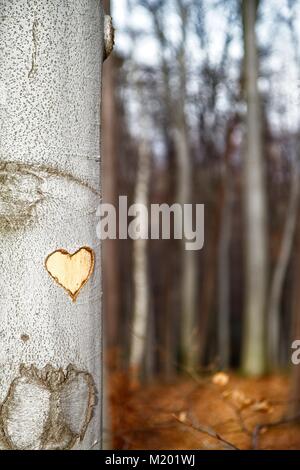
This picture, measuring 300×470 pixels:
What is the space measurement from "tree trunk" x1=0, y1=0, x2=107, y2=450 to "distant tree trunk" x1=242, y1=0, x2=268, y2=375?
27.3 feet

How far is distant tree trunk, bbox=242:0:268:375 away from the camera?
344 inches

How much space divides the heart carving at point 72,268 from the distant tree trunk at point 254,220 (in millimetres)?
8306

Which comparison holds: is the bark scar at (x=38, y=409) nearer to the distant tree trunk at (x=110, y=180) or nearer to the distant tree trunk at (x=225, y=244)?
the distant tree trunk at (x=110, y=180)

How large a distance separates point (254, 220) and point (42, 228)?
8.47 m

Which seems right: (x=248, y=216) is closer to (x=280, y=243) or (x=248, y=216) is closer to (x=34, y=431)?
(x=280, y=243)

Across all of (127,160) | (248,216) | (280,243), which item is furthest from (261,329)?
(127,160)

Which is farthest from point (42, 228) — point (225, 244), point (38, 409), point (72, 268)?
point (225, 244)

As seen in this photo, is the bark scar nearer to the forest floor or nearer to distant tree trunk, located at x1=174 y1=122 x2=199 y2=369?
the forest floor

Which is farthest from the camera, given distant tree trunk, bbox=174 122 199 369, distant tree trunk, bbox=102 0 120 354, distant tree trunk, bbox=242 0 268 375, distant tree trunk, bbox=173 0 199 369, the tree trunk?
distant tree trunk, bbox=174 122 199 369

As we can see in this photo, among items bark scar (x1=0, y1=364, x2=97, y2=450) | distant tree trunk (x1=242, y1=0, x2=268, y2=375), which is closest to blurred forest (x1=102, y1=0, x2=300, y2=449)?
distant tree trunk (x1=242, y1=0, x2=268, y2=375)

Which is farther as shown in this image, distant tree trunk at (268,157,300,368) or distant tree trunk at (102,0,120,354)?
distant tree trunk at (268,157,300,368)

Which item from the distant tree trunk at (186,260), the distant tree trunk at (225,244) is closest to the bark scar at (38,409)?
the distant tree trunk at (186,260)

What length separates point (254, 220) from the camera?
900cm
